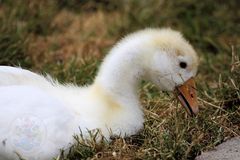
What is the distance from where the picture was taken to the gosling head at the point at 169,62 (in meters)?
4.81

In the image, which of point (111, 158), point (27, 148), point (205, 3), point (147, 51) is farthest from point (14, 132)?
point (205, 3)

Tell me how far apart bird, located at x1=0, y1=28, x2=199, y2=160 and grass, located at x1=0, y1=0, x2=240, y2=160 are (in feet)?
0.35

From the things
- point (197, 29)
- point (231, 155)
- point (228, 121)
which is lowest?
point (231, 155)

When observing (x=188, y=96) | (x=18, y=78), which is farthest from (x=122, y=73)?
(x=18, y=78)

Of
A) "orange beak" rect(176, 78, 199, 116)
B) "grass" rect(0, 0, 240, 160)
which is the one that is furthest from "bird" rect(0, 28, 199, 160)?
"grass" rect(0, 0, 240, 160)

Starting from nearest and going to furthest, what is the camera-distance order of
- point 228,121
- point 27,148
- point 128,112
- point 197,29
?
point 27,148 < point 128,112 < point 228,121 < point 197,29

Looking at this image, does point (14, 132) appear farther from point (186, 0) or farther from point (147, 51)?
point (186, 0)

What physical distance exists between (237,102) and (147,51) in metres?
0.80

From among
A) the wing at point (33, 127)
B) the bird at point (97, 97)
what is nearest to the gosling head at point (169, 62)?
the bird at point (97, 97)

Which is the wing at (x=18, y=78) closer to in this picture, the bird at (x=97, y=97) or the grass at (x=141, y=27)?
the bird at (x=97, y=97)

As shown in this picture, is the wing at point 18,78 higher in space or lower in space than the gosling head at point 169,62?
higher

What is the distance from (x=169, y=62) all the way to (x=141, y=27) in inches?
112

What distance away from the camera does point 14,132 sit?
4.45 m

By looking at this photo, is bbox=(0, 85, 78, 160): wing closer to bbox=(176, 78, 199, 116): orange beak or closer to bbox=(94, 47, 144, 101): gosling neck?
bbox=(94, 47, 144, 101): gosling neck
